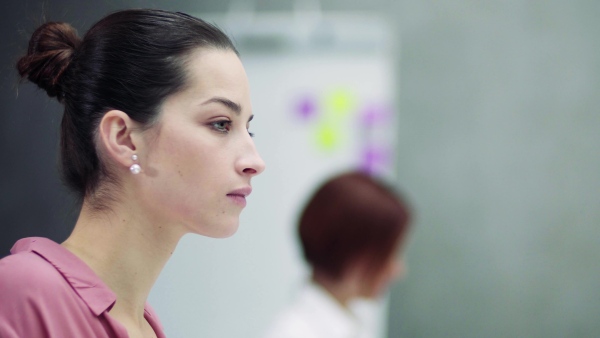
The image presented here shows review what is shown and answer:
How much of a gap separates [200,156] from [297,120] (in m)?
1.66

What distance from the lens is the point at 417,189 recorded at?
2.81m

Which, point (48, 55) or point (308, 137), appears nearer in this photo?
point (48, 55)

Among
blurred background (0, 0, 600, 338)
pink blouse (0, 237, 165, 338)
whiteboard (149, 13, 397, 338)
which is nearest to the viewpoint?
pink blouse (0, 237, 165, 338)

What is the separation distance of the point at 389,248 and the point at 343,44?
1368 mm

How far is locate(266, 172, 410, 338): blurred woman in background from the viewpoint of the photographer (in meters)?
1.32

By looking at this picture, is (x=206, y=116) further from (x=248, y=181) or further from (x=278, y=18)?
Answer: (x=278, y=18)

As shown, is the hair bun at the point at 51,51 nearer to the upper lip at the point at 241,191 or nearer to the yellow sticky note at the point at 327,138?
the upper lip at the point at 241,191

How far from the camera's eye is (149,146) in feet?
2.93

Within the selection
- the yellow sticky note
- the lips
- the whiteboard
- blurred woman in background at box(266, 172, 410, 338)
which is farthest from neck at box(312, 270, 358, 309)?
the yellow sticky note

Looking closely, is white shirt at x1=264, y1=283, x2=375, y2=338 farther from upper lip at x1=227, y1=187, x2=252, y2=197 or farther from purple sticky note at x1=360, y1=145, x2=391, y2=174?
purple sticky note at x1=360, y1=145, x2=391, y2=174

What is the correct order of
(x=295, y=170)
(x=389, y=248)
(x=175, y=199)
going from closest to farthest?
1. (x=175, y=199)
2. (x=389, y=248)
3. (x=295, y=170)

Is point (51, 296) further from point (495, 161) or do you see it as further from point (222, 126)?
point (495, 161)

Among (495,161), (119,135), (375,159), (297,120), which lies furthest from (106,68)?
(495,161)

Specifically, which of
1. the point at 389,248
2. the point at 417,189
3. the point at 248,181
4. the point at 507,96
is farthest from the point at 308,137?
the point at 248,181
